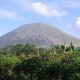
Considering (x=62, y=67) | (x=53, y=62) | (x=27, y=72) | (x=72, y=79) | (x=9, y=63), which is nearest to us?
(x=72, y=79)

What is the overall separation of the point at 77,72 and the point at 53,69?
130 inches

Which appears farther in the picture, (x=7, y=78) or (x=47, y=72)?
(x=7, y=78)

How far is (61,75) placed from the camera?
3073 centimetres

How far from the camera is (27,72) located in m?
35.2

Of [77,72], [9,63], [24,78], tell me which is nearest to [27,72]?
[24,78]

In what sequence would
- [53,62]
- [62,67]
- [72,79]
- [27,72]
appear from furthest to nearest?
1. [27,72]
2. [53,62]
3. [62,67]
4. [72,79]

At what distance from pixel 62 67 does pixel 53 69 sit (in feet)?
3.90

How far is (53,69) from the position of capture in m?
31.2

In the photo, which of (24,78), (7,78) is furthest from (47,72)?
(7,78)

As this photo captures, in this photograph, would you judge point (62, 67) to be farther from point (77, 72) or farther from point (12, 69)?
point (12, 69)

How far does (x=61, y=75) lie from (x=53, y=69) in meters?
1.04

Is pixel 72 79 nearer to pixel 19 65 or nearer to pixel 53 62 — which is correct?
pixel 53 62

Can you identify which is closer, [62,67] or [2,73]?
[62,67]

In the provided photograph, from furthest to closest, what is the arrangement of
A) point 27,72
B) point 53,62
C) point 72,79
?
point 27,72 < point 53,62 < point 72,79
